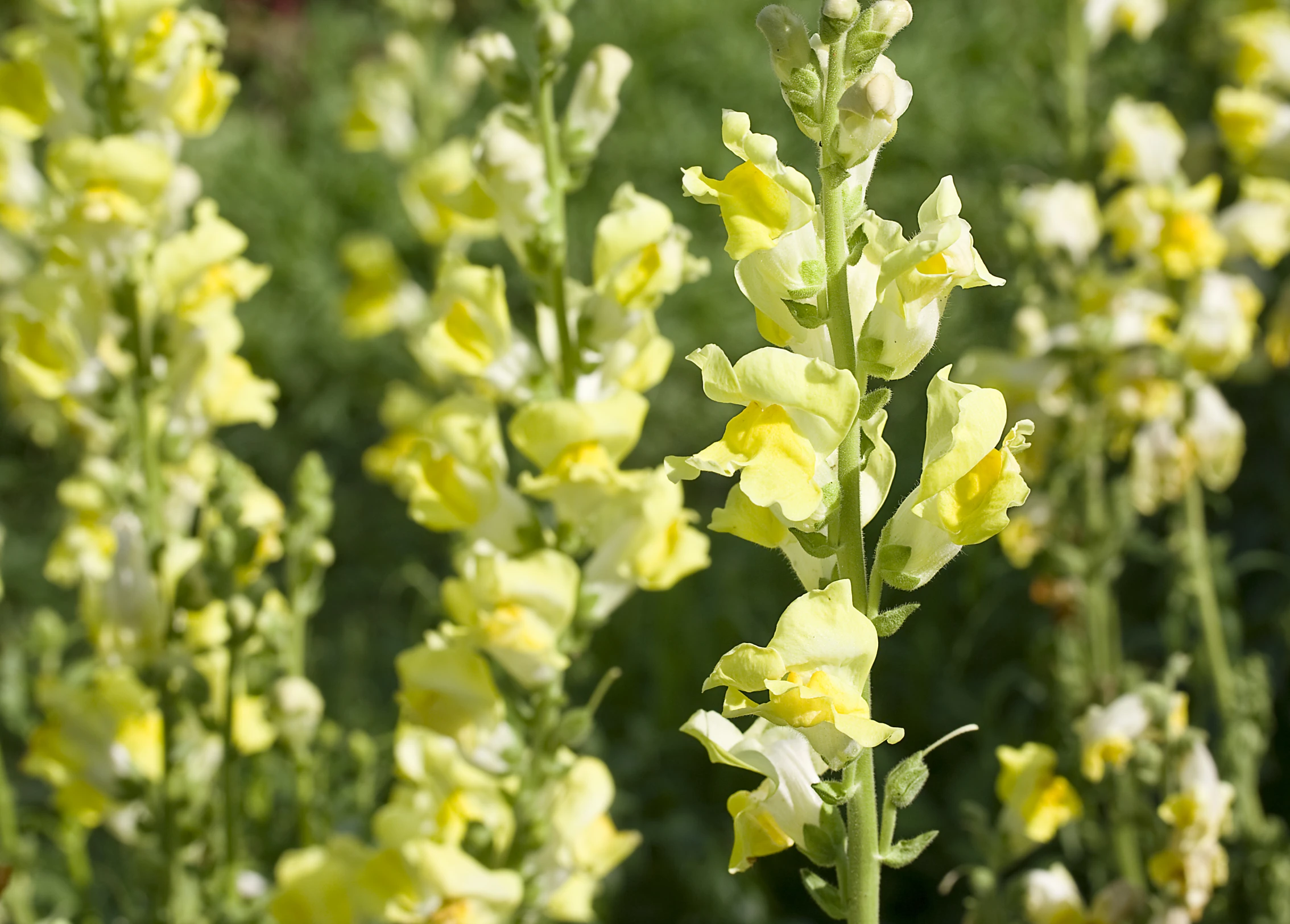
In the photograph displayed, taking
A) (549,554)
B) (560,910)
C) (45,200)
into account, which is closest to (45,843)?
(45,200)

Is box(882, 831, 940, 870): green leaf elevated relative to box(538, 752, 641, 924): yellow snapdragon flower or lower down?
elevated

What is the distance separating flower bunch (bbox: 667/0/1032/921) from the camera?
96 cm

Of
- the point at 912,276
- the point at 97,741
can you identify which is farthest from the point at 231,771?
the point at 912,276

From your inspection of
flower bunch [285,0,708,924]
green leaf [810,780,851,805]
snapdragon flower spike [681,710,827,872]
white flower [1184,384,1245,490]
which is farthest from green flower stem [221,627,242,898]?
white flower [1184,384,1245,490]

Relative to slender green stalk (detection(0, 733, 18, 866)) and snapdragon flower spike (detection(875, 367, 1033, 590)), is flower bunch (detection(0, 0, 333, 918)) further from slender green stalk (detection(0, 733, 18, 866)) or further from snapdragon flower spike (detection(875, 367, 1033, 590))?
snapdragon flower spike (detection(875, 367, 1033, 590))

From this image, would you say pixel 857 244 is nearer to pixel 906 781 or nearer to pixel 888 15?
pixel 888 15

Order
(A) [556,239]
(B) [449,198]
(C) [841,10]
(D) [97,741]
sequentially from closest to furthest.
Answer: (C) [841,10] → (A) [556,239] → (B) [449,198] → (D) [97,741]

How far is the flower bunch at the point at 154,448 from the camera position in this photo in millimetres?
1716

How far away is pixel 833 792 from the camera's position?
40.0 inches

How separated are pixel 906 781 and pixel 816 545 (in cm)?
21

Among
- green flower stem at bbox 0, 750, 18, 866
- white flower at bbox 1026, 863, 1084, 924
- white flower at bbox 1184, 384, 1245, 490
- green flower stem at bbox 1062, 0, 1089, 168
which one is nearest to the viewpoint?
white flower at bbox 1026, 863, 1084, 924

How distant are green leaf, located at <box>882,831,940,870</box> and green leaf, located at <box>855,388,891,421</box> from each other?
34cm

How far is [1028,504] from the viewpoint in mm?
2324

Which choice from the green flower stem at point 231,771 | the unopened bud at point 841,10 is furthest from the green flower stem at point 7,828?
the unopened bud at point 841,10
